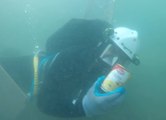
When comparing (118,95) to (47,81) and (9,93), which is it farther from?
(9,93)

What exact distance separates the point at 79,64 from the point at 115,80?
0.47 metres

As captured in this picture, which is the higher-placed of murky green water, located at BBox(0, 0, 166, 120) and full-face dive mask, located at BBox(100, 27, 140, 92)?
full-face dive mask, located at BBox(100, 27, 140, 92)

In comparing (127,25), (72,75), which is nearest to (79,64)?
(72,75)

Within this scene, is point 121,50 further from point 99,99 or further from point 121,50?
point 99,99

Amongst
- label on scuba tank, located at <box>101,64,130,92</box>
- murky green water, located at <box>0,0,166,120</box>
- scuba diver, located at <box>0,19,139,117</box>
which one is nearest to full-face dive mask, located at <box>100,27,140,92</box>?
scuba diver, located at <box>0,19,139,117</box>

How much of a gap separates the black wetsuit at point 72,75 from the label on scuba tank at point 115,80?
314mm

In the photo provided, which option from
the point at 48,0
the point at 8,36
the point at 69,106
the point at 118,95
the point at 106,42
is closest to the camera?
the point at 118,95

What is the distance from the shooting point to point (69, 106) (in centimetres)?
249

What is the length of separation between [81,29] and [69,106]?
780mm

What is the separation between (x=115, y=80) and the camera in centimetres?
230

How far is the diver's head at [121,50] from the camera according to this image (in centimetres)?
267

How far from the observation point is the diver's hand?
2182mm

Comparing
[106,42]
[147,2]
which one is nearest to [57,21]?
[147,2]

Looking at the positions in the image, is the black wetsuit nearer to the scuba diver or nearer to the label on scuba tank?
the scuba diver
